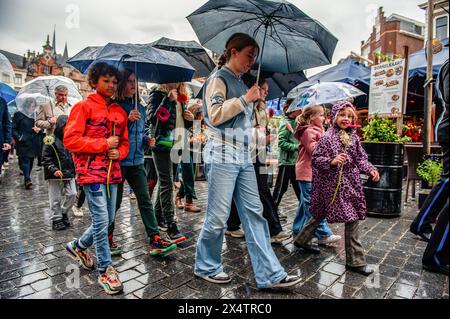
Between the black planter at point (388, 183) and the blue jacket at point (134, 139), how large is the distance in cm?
414

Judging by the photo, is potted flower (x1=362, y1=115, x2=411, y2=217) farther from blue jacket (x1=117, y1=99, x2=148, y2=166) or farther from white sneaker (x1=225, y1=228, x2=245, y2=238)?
blue jacket (x1=117, y1=99, x2=148, y2=166)

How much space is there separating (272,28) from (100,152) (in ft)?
7.05

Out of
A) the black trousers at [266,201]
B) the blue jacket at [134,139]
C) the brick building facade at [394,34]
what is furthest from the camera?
the brick building facade at [394,34]

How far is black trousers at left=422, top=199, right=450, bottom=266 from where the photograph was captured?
5.77 ft

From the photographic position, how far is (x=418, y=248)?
3836mm

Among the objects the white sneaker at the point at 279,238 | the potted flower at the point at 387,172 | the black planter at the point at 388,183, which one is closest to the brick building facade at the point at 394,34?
the potted flower at the point at 387,172

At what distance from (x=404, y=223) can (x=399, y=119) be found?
2380mm

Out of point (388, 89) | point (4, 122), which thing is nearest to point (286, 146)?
point (388, 89)

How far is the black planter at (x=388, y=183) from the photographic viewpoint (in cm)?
543

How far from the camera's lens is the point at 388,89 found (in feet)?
22.0

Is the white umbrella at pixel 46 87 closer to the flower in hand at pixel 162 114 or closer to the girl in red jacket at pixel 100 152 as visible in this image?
the flower in hand at pixel 162 114

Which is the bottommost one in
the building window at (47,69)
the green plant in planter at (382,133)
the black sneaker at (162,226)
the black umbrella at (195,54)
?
the black sneaker at (162,226)

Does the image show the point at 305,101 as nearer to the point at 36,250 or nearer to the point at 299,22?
the point at 299,22

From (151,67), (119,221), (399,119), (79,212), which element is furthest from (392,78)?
(79,212)
